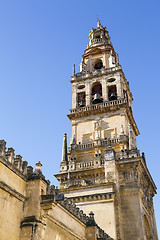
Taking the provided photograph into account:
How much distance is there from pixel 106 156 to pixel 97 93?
11767 millimetres

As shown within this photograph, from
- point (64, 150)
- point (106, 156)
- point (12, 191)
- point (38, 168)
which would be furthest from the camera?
point (64, 150)

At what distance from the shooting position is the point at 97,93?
3994 cm

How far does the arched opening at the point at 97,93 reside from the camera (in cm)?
3922

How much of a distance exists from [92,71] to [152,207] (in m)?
19.9

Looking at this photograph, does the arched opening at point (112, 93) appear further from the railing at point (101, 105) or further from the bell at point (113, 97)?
the railing at point (101, 105)

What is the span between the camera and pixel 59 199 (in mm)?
17672

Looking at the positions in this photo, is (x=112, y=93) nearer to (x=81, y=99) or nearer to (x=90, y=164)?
(x=81, y=99)

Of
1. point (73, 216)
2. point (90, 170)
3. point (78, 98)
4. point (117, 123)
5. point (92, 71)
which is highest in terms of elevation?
point (92, 71)

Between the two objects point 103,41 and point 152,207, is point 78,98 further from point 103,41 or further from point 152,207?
point 152,207

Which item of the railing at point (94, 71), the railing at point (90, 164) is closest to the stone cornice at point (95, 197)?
the railing at point (90, 164)

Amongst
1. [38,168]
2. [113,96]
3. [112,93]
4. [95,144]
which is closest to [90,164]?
[95,144]

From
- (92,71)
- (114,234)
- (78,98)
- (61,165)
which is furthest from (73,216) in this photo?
(92,71)

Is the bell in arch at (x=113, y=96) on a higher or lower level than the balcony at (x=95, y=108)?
higher

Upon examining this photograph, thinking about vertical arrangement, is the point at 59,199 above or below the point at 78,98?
below
